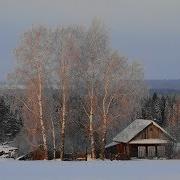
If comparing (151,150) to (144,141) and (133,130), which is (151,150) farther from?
(133,130)

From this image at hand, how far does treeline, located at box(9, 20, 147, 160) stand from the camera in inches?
1009

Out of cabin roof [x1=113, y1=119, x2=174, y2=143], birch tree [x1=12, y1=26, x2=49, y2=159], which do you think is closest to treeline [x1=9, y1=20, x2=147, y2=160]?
birch tree [x1=12, y1=26, x2=49, y2=159]

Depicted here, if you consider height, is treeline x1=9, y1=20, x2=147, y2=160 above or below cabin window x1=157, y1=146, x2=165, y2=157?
above

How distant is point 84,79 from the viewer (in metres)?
26.8

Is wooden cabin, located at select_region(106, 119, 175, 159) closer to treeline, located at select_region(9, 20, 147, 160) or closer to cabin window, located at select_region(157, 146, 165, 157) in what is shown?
cabin window, located at select_region(157, 146, 165, 157)

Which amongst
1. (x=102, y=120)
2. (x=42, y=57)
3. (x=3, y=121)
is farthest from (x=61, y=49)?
(x=3, y=121)

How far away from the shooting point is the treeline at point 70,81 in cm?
2562

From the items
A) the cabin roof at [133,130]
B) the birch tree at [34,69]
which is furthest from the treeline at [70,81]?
the cabin roof at [133,130]

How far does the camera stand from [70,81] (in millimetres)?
26516

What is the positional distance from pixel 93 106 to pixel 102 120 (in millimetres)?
1080
